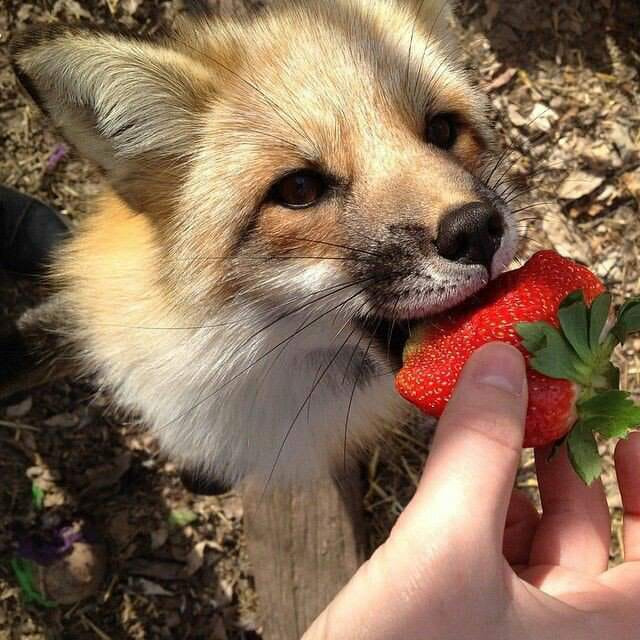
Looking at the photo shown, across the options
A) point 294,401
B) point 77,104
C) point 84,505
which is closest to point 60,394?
point 84,505

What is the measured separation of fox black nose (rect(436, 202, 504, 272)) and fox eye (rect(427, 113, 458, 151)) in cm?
45

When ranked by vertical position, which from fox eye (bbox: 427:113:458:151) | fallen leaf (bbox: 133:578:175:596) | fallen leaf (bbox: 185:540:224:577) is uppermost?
fox eye (bbox: 427:113:458:151)

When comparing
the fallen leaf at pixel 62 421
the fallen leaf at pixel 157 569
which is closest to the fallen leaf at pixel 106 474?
the fallen leaf at pixel 62 421

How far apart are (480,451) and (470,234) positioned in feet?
1.52

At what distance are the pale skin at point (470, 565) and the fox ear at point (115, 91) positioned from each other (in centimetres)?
102

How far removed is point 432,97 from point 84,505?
2374mm

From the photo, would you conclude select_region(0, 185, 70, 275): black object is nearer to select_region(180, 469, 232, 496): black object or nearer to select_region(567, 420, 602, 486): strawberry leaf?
select_region(180, 469, 232, 496): black object

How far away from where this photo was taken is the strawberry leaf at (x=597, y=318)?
132 cm

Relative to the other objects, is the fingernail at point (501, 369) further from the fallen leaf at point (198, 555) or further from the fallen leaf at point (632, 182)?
the fallen leaf at point (632, 182)

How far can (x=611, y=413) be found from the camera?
50.8 inches

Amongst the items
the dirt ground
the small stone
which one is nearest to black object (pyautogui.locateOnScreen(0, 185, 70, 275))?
the dirt ground

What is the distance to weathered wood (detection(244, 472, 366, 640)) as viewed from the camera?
9.39 feet

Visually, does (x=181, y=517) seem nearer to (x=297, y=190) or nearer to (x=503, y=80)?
(x=297, y=190)

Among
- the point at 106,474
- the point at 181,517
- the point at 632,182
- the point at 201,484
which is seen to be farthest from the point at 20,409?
the point at 632,182
